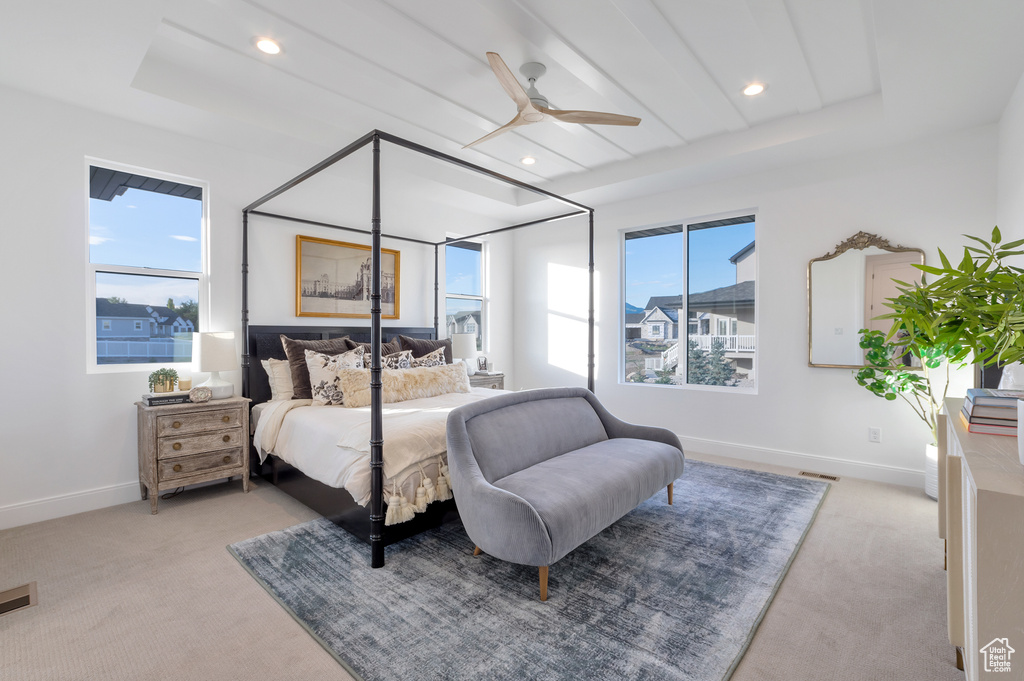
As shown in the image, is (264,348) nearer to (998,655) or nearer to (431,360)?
(431,360)

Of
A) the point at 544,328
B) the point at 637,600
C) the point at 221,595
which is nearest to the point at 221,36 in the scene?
the point at 221,595

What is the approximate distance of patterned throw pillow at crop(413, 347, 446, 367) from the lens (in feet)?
13.6

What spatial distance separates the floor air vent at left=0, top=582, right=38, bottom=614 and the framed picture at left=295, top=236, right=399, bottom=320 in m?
2.39

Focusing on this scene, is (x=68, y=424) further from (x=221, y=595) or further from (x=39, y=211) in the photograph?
(x=221, y=595)

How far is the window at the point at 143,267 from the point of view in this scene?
319cm

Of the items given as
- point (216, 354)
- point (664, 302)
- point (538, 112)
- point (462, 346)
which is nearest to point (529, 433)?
point (538, 112)

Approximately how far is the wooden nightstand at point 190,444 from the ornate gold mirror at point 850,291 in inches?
175

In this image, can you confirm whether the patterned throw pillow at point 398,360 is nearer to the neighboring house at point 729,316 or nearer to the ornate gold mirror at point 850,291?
the neighboring house at point 729,316

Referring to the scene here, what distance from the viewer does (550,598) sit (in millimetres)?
2086

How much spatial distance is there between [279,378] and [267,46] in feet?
7.20

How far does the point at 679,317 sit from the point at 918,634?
3316mm

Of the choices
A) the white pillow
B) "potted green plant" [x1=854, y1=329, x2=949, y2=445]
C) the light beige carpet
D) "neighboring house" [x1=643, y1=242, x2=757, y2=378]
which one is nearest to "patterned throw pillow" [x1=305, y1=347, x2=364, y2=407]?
the white pillow

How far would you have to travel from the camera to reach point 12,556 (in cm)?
246

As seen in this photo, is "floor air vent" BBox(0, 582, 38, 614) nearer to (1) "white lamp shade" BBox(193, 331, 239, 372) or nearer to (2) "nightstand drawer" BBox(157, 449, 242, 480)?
(2) "nightstand drawer" BBox(157, 449, 242, 480)
